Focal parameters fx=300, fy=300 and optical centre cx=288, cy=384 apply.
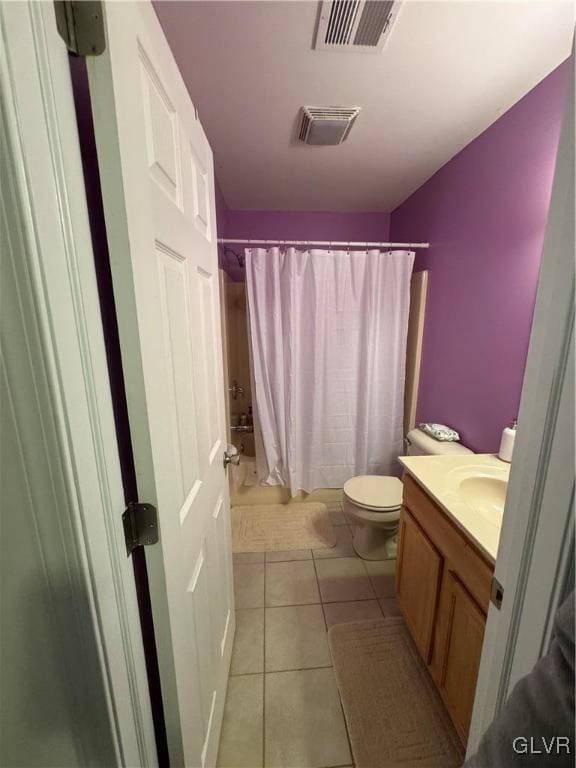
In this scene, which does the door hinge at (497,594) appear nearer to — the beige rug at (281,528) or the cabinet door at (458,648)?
the cabinet door at (458,648)

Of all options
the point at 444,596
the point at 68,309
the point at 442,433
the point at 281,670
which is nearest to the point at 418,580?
the point at 444,596

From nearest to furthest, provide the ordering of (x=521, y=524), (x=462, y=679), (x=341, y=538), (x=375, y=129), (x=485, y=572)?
(x=521, y=524), (x=485, y=572), (x=462, y=679), (x=375, y=129), (x=341, y=538)

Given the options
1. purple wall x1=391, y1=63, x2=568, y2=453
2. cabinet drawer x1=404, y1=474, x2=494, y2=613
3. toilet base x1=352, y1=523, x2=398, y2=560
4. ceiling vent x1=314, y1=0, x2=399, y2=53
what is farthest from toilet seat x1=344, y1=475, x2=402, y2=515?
ceiling vent x1=314, y1=0, x2=399, y2=53

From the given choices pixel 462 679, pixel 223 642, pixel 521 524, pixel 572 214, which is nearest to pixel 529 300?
pixel 572 214

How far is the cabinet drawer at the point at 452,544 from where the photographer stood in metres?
0.90

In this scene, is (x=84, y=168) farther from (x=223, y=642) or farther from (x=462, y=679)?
(x=462, y=679)

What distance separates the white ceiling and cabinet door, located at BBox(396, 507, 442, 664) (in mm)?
1837

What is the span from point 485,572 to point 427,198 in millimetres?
2317

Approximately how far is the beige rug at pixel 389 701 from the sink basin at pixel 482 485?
0.79 meters

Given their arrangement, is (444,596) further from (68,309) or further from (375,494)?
(68,309)

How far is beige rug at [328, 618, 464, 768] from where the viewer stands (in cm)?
106

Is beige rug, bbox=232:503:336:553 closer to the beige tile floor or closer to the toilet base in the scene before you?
the beige tile floor

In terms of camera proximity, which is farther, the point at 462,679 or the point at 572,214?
the point at 462,679

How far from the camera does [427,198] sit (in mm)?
2158
